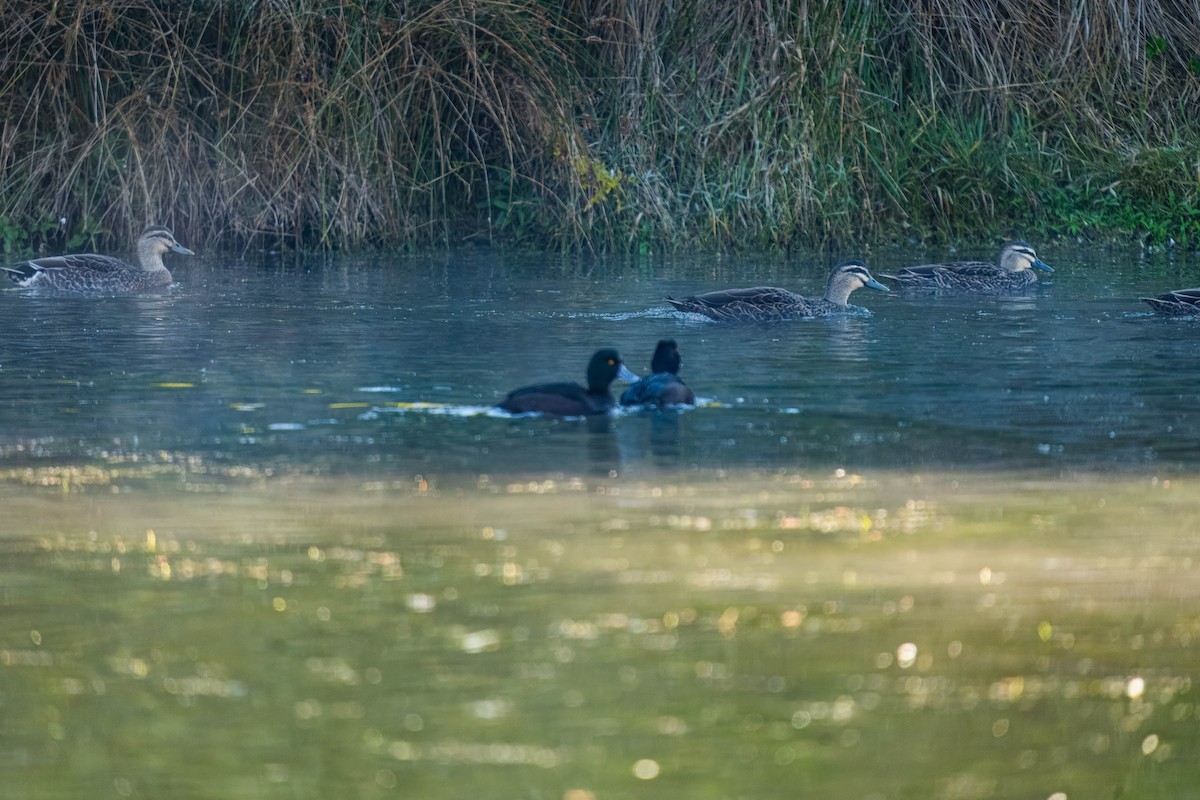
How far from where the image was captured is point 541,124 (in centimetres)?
1930

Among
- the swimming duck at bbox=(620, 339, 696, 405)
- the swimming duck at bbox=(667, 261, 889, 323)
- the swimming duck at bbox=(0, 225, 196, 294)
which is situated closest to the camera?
the swimming duck at bbox=(620, 339, 696, 405)

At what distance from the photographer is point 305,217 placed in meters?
19.5

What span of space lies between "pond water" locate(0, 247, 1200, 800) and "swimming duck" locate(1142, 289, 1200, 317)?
6.68ft

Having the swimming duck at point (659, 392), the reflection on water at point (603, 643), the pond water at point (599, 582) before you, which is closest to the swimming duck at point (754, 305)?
the pond water at point (599, 582)

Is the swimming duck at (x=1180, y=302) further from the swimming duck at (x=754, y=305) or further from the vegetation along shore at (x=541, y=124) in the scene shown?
the vegetation along shore at (x=541, y=124)

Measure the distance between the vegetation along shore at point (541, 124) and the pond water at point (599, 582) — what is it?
7585 millimetres

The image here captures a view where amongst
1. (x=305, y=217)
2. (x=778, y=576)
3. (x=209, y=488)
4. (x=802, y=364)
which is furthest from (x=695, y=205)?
(x=778, y=576)

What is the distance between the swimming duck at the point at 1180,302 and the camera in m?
13.4

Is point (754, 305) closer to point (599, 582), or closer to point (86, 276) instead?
point (86, 276)

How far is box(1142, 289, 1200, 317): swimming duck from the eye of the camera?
43.8 feet

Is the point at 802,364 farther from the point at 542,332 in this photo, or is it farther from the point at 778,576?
the point at 778,576

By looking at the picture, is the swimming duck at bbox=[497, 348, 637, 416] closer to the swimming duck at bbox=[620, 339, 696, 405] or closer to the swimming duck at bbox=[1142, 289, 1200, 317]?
the swimming duck at bbox=[620, 339, 696, 405]

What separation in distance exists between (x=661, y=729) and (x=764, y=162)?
47.2 ft

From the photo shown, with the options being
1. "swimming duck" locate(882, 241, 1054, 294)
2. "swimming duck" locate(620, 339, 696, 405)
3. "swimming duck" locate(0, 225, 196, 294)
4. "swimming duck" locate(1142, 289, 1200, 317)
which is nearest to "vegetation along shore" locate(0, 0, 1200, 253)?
"swimming duck" locate(0, 225, 196, 294)
